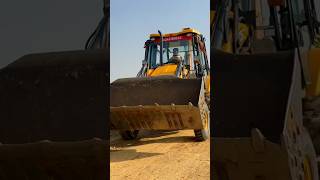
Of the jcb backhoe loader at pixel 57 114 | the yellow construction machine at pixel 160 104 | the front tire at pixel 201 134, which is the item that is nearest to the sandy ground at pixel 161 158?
the front tire at pixel 201 134

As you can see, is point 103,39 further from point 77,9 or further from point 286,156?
point 286,156

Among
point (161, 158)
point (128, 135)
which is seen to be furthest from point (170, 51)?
point (161, 158)

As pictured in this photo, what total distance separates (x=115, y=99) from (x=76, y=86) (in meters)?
5.25

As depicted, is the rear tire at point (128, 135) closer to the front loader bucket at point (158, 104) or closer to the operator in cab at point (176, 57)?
the front loader bucket at point (158, 104)

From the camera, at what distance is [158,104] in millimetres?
7098

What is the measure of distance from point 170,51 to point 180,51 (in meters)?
0.27

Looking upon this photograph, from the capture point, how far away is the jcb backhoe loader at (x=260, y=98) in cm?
207

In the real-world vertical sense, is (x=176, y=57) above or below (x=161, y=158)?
above

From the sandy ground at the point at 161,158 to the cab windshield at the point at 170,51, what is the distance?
6.50ft

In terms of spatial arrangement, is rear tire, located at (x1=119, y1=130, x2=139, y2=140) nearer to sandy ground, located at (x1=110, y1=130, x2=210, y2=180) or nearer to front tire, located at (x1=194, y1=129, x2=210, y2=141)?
sandy ground, located at (x1=110, y1=130, x2=210, y2=180)

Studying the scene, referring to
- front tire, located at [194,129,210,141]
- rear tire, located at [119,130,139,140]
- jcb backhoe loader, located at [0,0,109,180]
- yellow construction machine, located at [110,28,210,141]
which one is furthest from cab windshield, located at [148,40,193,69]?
jcb backhoe loader, located at [0,0,109,180]

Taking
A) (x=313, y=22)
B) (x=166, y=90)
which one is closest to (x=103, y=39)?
(x=313, y=22)

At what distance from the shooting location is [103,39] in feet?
7.43

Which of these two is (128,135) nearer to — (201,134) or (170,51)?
(201,134)
